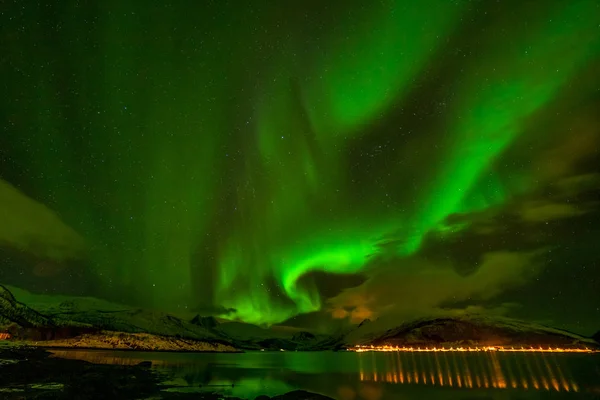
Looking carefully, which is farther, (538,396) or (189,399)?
(538,396)

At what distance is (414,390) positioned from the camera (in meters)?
79.1

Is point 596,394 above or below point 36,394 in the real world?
above

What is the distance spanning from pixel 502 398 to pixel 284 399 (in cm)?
4193

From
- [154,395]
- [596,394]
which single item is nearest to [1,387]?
[154,395]

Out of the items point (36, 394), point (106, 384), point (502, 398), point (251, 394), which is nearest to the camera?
point (36, 394)

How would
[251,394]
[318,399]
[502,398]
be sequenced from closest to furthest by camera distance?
[318,399] → [251,394] → [502,398]

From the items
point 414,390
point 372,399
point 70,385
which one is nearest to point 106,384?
point 70,385

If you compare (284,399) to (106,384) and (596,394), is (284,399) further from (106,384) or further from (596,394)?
(596,394)

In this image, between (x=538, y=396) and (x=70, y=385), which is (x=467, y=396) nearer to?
(x=538, y=396)

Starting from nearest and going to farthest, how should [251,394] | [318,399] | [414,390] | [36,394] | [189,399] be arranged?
[36,394]
[189,399]
[318,399]
[251,394]
[414,390]

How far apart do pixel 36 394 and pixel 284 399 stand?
26.9 metres

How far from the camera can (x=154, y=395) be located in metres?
47.0

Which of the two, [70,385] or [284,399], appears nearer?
[284,399]

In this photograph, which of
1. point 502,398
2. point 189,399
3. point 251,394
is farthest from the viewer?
point 502,398
